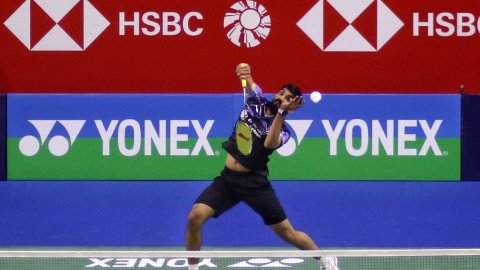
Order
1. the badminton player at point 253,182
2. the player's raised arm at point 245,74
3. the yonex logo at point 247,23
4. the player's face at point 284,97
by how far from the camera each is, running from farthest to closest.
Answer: the yonex logo at point 247,23, the player's raised arm at point 245,74, the badminton player at point 253,182, the player's face at point 284,97

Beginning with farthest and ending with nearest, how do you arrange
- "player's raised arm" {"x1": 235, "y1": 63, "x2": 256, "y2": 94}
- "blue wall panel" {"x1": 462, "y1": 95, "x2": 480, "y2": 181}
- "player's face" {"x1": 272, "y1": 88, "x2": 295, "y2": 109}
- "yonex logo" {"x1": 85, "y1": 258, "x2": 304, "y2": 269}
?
"blue wall panel" {"x1": 462, "y1": 95, "x2": 480, "y2": 181}
"yonex logo" {"x1": 85, "y1": 258, "x2": 304, "y2": 269}
"player's raised arm" {"x1": 235, "y1": 63, "x2": 256, "y2": 94}
"player's face" {"x1": 272, "y1": 88, "x2": 295, "y2": 109}

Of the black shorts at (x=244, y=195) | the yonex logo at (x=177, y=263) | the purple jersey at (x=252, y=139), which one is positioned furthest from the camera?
the yonex logo at (x=177, y=263)

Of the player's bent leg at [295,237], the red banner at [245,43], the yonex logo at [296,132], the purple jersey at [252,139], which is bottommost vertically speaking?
the player's bent leg at [295,237]

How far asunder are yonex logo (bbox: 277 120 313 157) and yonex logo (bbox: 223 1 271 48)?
0.79m

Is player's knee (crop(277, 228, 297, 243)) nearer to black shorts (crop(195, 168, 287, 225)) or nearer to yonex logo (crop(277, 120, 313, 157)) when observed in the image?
black shorts (crop(195, 168, 287, 225))

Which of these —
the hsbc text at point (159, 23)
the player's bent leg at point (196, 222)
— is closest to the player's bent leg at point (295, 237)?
the player's bent leg at point (196, 222)

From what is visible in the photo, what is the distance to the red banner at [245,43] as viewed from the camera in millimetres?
8617

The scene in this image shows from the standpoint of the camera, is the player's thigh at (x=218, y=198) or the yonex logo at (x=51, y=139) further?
the yonex logo at (x=51, y=139)

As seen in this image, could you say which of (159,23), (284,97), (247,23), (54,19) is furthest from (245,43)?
(284,97)

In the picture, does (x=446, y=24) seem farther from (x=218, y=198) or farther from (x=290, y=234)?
(x=218, y=198)

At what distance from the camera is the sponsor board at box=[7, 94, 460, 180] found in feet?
28.1

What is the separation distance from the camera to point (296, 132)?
28.2 feet

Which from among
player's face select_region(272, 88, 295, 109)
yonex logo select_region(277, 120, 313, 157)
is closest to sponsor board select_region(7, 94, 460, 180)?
yonex logo select_region(277, 120, 313, 157)

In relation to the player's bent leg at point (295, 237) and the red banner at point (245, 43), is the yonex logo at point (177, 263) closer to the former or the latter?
the player's bent leg at point (295, 237)
